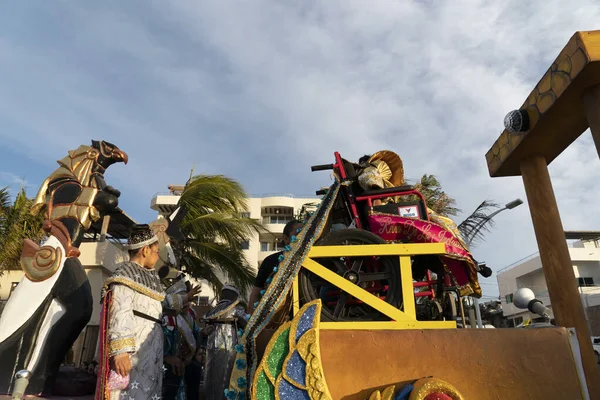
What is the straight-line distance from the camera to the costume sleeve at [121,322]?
280 cm

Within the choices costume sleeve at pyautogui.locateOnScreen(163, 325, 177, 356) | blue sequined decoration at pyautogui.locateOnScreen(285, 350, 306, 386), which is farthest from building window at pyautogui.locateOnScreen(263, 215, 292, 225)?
blue sequined decoration at pyautogui.locateOnScreen(285, 350, 306, 386)

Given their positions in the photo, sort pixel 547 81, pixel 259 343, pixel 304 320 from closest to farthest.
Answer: pixel 304 320, pixel 259 343, pixel 547 81

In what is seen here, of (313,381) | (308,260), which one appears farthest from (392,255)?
(313,381)

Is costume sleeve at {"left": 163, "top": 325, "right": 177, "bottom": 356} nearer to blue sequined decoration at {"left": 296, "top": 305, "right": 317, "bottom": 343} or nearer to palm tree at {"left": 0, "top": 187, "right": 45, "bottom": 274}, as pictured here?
blue sequined decoration at {"left": 296, "top": 305, "right": 317, "bottom": 343}

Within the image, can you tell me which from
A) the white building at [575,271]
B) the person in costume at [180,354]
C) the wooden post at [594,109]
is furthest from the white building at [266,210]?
the wooden post at [594,109]

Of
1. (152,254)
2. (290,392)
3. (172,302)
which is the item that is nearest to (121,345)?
(152,254)

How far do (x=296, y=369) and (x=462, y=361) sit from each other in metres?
0.99

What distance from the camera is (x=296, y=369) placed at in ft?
8.05

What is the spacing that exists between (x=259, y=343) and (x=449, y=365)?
4.02 feet

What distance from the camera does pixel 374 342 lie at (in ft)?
8.21

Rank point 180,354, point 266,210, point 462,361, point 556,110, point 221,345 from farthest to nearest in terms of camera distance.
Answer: point 266,210 → point 221,345 → point 180,354 → point 556,110 → point 462,361

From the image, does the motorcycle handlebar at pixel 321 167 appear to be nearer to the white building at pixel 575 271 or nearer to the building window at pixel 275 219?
the white building at pixel 575 271

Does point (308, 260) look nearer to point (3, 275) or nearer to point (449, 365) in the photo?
A: point (449, 365)

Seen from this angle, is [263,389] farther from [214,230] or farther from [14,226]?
[14,226]
